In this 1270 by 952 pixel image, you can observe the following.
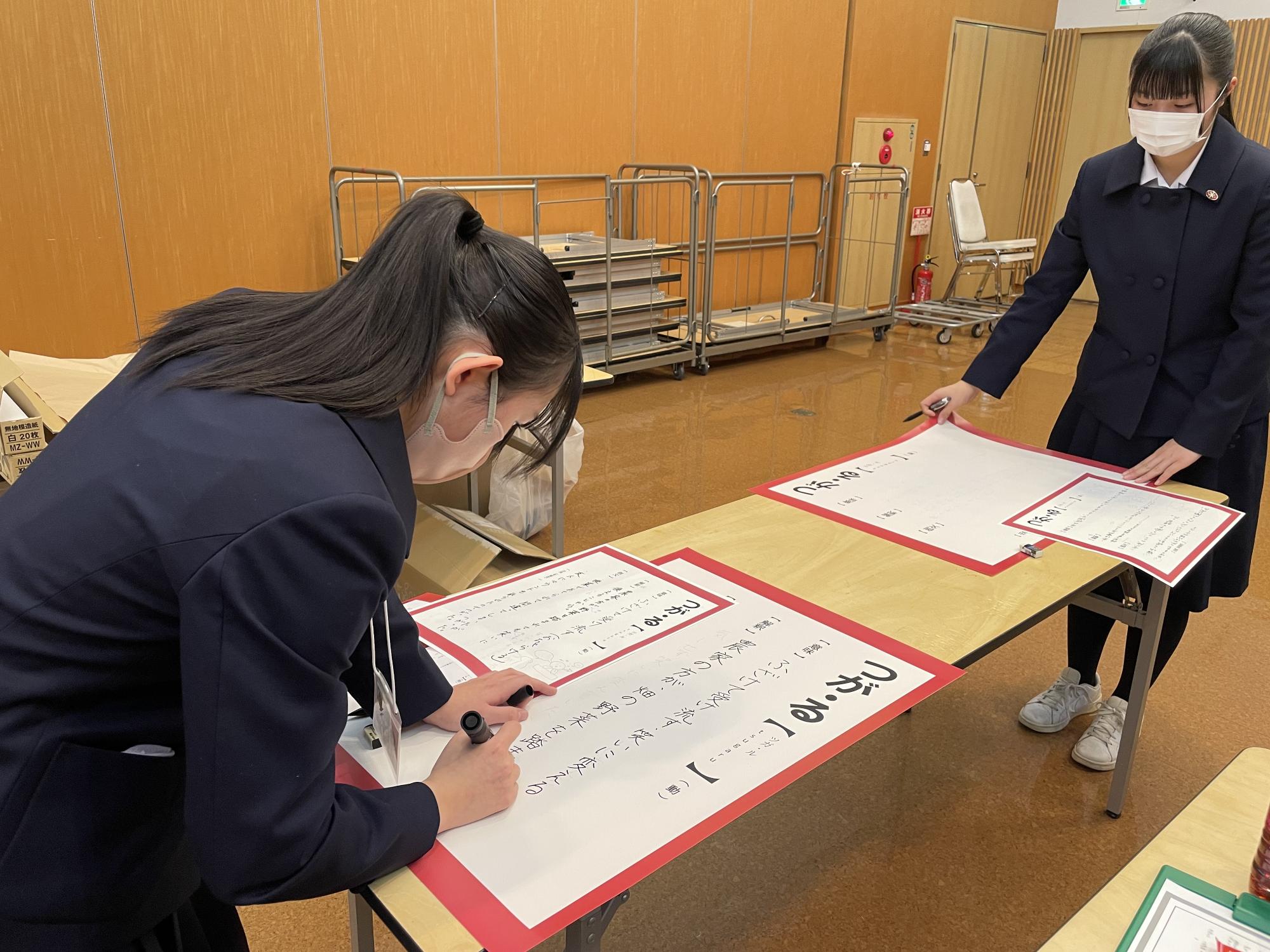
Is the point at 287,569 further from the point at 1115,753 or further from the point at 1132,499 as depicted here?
the point at 1115,753

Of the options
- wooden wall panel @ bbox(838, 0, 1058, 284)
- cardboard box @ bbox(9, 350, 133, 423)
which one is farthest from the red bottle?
wooden wall panel @ bbox(838, 0, 1058, 284)

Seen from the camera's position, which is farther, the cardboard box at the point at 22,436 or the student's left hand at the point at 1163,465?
the cardboard box at the point at 22,436

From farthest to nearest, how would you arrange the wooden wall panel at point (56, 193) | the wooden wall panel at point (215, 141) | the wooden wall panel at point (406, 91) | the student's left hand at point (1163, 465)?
the wooden wall panel at point (406, 91)
the wooden wall panel at point (215, 141)
the wooden wall panel at point (56, 193)
the student's left hand at point (1163, 465)

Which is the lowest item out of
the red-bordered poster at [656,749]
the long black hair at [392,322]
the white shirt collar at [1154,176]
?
the red-bordered poster at [656,749]

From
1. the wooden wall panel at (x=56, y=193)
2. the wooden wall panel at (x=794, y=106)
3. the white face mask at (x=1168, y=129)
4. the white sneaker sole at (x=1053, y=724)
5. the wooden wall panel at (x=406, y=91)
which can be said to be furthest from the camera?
the wooden wall panel at (x=794, y=106)

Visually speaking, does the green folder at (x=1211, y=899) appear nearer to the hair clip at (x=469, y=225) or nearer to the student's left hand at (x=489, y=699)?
the student's left hand at (x=489, y=699)

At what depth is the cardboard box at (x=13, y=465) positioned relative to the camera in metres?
1.86

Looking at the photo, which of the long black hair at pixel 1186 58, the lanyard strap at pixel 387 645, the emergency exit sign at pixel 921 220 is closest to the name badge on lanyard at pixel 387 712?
the lanyard strap at pixel 387 645

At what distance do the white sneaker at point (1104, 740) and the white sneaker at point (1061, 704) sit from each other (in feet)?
0.22

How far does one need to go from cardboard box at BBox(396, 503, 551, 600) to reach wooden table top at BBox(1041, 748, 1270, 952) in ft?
5.42

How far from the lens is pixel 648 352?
4.95 metres

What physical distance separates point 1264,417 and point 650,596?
1.28 meters

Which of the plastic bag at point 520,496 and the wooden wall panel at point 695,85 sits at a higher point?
the wooden wall panel at point 695,85

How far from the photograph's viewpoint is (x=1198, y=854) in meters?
0.84
